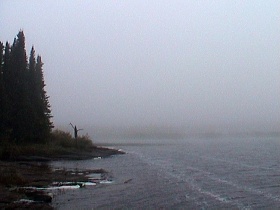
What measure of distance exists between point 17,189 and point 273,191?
17735 millimetres

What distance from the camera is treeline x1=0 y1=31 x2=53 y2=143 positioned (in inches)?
2859

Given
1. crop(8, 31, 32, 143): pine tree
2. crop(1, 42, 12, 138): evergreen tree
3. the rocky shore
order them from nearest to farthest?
the rocky shore, crop(1, 42, 12, 138): evergreen tree, crop(8, 31, 32, 143): pine tree

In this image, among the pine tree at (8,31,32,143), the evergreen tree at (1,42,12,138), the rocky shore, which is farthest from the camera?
the pine tree at (8,31,32,143)

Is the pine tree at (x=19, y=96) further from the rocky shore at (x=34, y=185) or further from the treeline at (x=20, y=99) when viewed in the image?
the rocky shore at (x=34, y=185)

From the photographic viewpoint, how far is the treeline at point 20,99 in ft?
238

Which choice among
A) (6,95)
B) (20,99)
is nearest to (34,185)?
(6,95)

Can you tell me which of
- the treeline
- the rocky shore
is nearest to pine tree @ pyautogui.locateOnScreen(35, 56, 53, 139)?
the treeline

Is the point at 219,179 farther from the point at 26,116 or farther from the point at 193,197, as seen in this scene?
the point at 26,116

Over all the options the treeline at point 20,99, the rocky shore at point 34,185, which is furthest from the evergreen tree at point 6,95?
the rocky shore at point 34,185

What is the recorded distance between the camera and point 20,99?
74.8 m

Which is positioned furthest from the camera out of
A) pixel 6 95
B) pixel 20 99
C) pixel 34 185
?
pixel 20 99

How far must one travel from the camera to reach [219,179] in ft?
137

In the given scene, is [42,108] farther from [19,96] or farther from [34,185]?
[34,185]

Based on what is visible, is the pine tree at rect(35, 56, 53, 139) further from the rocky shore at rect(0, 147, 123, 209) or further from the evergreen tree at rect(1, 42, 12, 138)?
the rocky shore at rect(0, 147, 123, 209)
